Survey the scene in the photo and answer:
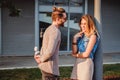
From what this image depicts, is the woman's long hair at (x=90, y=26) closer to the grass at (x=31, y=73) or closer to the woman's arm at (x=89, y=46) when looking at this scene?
the woman's arm at (x=89, y=46)

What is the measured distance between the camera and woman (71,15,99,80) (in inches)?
230

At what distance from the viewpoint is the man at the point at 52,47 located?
18.1 feet

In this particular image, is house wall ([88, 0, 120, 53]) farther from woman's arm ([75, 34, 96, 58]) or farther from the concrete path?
woman's arm ([75, 34, 96, 58])

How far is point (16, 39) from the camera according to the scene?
1753cm

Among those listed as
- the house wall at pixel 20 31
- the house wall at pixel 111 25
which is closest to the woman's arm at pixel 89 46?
the house wall at pixel 20 31

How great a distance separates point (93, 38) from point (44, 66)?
894mm

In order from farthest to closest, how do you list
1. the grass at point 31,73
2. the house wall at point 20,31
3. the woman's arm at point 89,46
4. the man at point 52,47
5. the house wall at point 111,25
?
the house wall at point 111,25 < the house wall at point 20,31 < the grass at point 31,73 < the woman's arm at point 89,46 < the man at point 52,47

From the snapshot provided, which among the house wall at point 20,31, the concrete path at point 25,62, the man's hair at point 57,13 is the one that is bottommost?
the concrete path at point 25,62

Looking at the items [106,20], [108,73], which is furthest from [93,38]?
[106,20]

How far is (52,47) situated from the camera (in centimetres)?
548

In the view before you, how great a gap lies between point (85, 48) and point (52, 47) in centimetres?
66

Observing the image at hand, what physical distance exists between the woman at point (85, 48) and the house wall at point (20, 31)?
11.6 metres

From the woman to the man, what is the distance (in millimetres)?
416

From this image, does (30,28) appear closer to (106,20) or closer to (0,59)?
(0,59)
